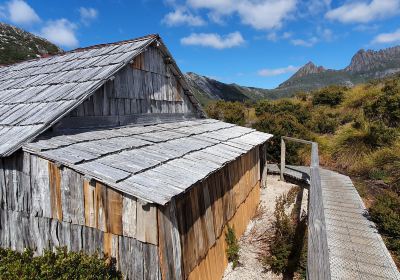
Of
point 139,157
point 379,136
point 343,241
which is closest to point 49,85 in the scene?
point 139,157

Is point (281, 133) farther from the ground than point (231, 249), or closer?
farther from the ground

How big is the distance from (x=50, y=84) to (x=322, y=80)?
9176 cm

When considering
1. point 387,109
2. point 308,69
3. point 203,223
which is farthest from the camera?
point 308,69

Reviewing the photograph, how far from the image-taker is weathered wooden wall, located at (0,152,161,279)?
4.38 meters

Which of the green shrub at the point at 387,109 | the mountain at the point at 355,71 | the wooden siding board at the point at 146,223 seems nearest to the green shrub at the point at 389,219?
the wooden siding board at the point at 146,223

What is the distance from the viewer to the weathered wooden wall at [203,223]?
4.54m

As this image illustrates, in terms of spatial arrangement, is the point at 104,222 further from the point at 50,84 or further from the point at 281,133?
the point at 281,133

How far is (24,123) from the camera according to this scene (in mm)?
5793

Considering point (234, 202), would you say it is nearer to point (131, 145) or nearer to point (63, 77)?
point (131, 145)

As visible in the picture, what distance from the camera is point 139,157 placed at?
17.7ft

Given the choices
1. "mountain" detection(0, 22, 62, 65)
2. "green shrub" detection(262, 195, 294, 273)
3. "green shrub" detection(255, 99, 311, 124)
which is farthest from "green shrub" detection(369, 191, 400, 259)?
"mountain" detection(0, 22, 62, 65)

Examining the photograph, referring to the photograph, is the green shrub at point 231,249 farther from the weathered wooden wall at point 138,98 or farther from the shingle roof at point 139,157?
the weathered wooden wall at point 138,98

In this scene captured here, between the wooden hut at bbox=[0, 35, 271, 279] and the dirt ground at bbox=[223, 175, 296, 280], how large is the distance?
1.10ft

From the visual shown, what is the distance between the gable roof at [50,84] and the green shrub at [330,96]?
19054 mm
